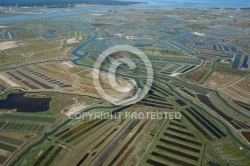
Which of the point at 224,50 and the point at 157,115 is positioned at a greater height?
the point at 224,50

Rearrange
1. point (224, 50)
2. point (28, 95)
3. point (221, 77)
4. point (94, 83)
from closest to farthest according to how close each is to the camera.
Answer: point (28, 95)
point (94, 83)
point (221, 77)
point (224, 50)

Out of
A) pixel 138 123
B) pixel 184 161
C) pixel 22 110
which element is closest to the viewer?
pixel 184 161

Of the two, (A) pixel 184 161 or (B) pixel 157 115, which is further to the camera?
(B) pixel 157 115

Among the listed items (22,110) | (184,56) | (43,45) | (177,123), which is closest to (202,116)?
(177,123)

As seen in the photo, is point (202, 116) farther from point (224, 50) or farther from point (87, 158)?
point (224, 50)

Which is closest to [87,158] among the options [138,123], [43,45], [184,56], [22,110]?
[138,123]

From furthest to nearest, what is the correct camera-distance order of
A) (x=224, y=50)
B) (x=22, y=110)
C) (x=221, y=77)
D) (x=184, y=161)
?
(x=224, y=50), (x=221, y=77), (x=22, y=110), (x=184, y=161)

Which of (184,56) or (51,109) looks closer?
(51,109)

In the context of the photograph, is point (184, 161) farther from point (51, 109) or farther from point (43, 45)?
point (43, 45)

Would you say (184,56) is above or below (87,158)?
above
